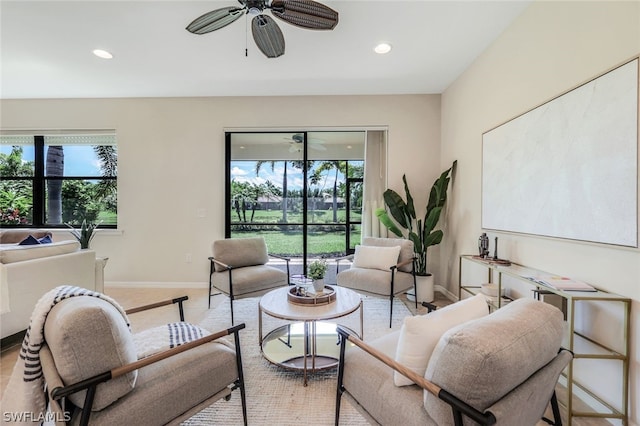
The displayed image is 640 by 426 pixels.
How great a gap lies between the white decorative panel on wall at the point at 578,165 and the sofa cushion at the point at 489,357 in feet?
3.23

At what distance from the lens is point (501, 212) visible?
2523mm

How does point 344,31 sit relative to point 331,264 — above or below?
above

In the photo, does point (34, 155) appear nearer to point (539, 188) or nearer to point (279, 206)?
point (279, 206)

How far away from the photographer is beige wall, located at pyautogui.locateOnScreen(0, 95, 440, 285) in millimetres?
4055

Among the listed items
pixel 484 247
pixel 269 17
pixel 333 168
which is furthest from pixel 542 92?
pixel 333 168

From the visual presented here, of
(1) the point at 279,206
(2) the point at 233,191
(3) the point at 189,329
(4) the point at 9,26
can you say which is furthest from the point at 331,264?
(4) the point at 9,26

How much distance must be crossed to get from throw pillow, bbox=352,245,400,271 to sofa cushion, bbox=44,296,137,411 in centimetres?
254

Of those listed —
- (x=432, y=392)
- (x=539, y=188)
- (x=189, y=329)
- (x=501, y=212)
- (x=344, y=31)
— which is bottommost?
(x=189, y=329)

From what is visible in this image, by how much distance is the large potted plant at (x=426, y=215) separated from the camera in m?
3.41

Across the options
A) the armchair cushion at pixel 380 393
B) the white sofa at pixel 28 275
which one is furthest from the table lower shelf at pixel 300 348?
the white sofa at pixel 28 275

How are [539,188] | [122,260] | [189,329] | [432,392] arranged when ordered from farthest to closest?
1. [122,260]
2. [539,188]
3. [189,329]
4. [432,392]

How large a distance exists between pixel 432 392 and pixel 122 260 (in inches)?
182

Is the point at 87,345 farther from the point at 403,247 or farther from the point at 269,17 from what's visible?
the point at 403,247

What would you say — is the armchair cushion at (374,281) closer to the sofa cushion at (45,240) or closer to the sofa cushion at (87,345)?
the sofa cushion at (87,345)
